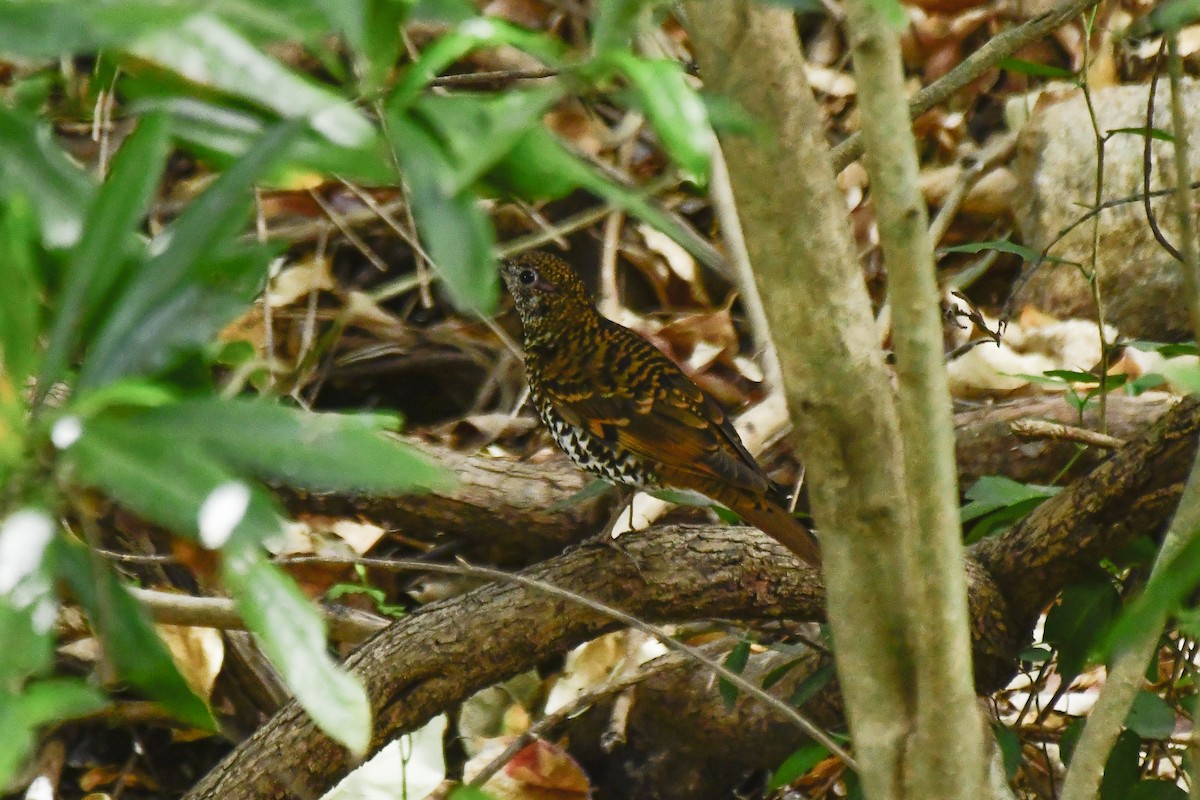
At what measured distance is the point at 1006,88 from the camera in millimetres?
6191

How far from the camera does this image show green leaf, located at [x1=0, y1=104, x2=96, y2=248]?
120 cm

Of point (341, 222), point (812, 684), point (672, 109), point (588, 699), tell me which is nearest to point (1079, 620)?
point (812, 684)

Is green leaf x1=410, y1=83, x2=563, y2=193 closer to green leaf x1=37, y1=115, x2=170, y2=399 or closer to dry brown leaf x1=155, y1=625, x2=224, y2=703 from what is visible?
green leaf x1=37, y1=115, x2=170, y2=399

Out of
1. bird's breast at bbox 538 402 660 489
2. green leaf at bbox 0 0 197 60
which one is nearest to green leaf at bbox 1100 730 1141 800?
bird's breast at bbox 538 402 660 489

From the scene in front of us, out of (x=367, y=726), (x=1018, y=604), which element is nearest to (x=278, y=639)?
(x=367, y=726)

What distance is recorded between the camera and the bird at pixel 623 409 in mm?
3654

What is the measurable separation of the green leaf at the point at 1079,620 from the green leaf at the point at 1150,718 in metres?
0.21

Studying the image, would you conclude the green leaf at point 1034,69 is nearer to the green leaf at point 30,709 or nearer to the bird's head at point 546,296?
the bird's head at point 546,296

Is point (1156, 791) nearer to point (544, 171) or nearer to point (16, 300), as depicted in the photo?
point (544, 171)

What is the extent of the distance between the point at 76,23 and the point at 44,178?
0.25 m

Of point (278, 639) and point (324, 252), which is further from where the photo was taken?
point (324, 252)

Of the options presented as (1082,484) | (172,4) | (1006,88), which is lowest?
(1082,484)

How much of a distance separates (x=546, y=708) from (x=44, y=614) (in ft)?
10.2

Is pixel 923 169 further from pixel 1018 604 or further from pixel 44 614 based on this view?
pixel 44 614
